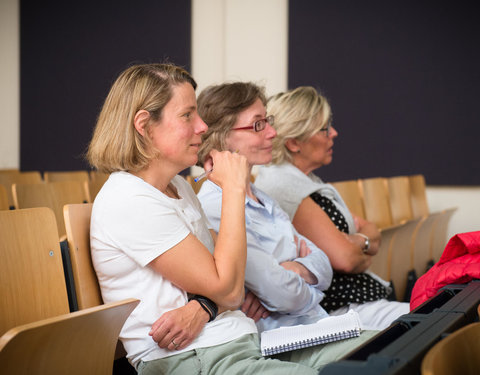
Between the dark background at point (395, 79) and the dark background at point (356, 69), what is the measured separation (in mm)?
10

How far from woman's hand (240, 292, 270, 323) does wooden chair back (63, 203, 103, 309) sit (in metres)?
0.55

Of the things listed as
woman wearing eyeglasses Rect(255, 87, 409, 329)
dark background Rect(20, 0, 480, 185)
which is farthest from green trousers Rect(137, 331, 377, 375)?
dark background Rect(20, 0, 480, 185)

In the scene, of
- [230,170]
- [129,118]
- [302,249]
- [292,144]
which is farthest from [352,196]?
[129,118]

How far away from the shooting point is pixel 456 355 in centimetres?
76

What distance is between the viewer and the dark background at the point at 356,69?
555 centimetres

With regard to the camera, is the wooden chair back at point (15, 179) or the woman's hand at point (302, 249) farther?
the wooden chair back at point (15, 179)

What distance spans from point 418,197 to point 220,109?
3.54m

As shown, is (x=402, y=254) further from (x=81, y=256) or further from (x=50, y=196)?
(x=81, y=256)

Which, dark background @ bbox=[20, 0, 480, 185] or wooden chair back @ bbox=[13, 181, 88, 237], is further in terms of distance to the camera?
dark background @ bbox=[20, 0, 480, 185]

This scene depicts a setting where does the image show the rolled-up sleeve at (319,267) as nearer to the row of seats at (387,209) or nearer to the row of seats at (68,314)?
the row of seats at (68,314)

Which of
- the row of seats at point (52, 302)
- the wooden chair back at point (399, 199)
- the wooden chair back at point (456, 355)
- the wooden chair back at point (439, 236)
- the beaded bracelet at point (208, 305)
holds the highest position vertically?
the wooden chair back at point (456, 355)

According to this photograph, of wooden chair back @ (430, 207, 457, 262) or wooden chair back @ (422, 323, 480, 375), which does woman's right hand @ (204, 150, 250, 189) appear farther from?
wooden chair back @ (430, 207, 457, 262)

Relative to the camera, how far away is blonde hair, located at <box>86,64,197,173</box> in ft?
4.83

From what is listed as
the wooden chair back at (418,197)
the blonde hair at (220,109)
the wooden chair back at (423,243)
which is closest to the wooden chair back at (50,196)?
the blonde hair at (220,109)
